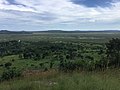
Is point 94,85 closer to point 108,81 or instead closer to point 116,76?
point 108,81

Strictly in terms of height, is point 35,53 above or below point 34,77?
below

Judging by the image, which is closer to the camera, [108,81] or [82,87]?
[82,87]

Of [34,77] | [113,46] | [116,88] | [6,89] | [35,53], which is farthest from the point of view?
[35,53]

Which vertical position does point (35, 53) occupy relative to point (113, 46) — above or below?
below

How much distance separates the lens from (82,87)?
5.48 m

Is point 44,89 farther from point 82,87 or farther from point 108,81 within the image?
point 108,81

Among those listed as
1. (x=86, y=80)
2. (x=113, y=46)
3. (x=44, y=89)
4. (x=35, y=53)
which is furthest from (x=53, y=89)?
(x=35, y=53)

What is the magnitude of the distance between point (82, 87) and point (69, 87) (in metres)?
0.29

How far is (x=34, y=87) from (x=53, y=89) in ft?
1.62

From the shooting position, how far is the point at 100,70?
25.7 feet

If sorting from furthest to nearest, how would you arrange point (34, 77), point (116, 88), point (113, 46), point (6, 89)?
1. point (113, 46)
2. point (34, 77)
3. point (6, 89)
4. point (116, 88)

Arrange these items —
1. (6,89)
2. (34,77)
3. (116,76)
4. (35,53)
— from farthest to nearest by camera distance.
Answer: (35,53) → (34,77) → (116,76) → (6,89)

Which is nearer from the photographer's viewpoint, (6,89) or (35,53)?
(6,89)

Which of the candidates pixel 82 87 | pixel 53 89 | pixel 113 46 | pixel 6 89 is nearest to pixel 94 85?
pixel 82 87
